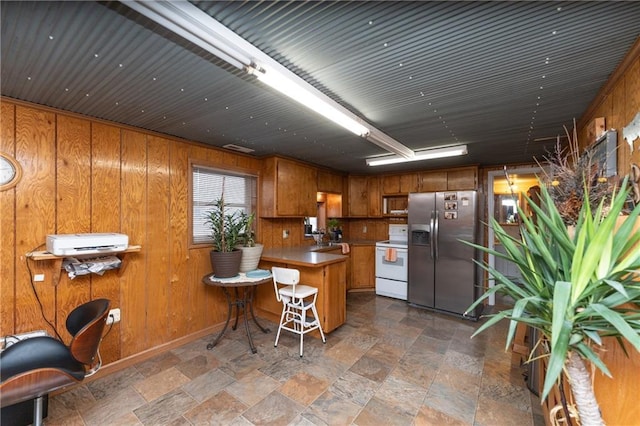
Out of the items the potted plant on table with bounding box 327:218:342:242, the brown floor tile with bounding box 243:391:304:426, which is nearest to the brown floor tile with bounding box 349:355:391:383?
the brown floor tile with bounding box 243:391:304:426

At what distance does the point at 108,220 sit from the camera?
245 centimetres

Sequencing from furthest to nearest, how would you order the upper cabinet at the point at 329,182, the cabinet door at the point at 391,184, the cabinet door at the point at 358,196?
the cabinet door at the point at 358,196, the cabinet door at the point at 391,184, the upper cabinet at the point at 329,182

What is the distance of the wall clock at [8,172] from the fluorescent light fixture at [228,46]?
190 cm

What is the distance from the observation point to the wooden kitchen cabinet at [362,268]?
4.97 m

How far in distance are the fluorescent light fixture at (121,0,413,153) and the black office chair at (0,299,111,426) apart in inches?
68.1

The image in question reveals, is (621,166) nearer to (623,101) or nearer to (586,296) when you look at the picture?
(623,101)

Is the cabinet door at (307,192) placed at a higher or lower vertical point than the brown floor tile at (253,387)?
higher

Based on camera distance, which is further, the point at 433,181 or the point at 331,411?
the point at 433,181

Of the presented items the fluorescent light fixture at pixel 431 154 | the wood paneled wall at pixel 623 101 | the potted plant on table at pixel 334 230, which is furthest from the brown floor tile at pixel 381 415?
the potted plant on table at pixel 334 230

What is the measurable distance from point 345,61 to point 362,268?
407 centimetres

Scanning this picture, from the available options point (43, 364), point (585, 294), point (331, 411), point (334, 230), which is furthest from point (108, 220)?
point (334, 230)

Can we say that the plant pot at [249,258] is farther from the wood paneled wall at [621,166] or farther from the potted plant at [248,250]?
the wood paneled wall at [621,166]

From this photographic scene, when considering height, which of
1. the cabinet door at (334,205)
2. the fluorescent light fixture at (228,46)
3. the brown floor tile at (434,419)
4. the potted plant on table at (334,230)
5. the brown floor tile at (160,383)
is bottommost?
the brown floor tile at (160,383)

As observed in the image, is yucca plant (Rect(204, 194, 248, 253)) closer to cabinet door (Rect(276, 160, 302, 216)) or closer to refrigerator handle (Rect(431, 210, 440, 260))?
cabinet door (Rect(276, 160, 302, 216))
